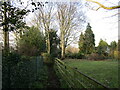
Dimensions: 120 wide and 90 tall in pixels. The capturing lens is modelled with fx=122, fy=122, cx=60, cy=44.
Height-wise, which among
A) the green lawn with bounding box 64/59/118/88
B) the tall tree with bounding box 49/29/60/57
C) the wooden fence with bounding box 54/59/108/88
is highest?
the tall tree with bounding box 49/29/60/57

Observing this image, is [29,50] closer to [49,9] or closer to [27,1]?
[27,1]

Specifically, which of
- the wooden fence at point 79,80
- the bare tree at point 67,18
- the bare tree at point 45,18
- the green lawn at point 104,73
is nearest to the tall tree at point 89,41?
the bare tree at point 67,18

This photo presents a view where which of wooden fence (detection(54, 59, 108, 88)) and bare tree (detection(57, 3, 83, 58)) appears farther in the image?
bare tree (detection(57, 3, 83, 58))

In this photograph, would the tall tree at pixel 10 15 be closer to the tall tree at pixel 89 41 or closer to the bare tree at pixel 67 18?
the bare tree at pixel 67 18


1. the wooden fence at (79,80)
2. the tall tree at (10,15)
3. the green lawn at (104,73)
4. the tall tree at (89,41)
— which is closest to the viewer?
the wooden fence at (79,80)

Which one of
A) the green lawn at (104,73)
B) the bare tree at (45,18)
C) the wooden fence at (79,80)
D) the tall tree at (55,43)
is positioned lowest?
the green lawn at (104,73)

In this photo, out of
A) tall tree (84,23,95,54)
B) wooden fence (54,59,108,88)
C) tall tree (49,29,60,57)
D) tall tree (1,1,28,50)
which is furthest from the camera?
tall tree (84,23,95,54)

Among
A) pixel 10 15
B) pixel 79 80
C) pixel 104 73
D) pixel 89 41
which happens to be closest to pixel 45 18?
pixel 104 73

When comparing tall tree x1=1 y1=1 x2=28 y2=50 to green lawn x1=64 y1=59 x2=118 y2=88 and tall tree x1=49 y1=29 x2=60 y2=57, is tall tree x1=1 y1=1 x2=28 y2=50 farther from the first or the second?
tall tree x1=49 y1=29 x2=60 y2=57

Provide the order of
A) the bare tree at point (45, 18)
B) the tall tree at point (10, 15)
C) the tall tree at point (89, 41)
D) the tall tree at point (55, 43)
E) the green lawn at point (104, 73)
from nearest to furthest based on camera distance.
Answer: the tall tree at point (10, 15) → the green lawn at point (104, 73) → the bare tree at point (45, 18) → the tall tree at point (55, 43) → the tall tree at point (89, 41)

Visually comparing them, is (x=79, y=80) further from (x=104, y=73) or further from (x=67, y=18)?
(x=67, y=18)

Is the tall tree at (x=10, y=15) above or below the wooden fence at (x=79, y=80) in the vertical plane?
above

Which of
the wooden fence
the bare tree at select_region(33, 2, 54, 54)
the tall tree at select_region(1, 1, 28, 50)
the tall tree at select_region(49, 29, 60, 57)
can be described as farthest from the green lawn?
the tall tree at select_region(49, 29, 60, 57)

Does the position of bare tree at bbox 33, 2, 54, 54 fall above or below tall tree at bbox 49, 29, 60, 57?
above
